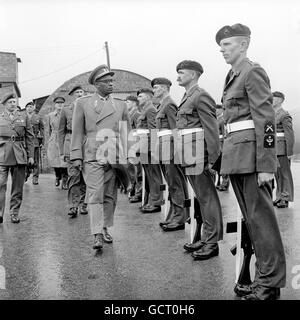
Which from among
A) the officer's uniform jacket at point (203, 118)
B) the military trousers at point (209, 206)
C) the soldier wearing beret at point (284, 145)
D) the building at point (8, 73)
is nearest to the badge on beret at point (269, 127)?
the officer's uniform jacket at point (203, 118)

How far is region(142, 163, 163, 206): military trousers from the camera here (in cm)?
786

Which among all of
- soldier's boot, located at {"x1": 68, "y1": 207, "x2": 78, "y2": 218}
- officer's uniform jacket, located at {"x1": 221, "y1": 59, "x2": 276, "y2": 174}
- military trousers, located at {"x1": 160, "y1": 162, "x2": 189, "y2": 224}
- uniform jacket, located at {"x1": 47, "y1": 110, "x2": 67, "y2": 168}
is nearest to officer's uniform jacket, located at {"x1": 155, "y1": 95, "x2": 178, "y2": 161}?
military trousers, located at {"x1": 160, "y1": 162, "x2": 189, "y2": 224}

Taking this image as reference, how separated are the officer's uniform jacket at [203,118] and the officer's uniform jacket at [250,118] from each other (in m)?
0.96

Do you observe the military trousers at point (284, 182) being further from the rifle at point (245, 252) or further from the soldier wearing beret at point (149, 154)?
the rifle at point (245, 252)

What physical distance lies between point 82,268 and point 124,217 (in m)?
2.90

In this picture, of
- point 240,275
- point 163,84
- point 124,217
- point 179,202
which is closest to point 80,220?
point 124,217

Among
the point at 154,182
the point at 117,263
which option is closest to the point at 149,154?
the point at 154,182

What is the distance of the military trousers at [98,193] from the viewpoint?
541 cm

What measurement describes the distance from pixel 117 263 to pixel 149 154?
3.37m

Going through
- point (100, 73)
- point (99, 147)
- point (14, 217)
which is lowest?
point (14, 217)

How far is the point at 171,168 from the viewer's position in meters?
6.46

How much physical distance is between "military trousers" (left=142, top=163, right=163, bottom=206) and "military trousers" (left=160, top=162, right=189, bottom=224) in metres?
1.33

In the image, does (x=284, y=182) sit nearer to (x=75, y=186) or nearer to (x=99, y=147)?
(x=75, y=186)

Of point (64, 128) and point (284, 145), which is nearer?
point (284, 145)
